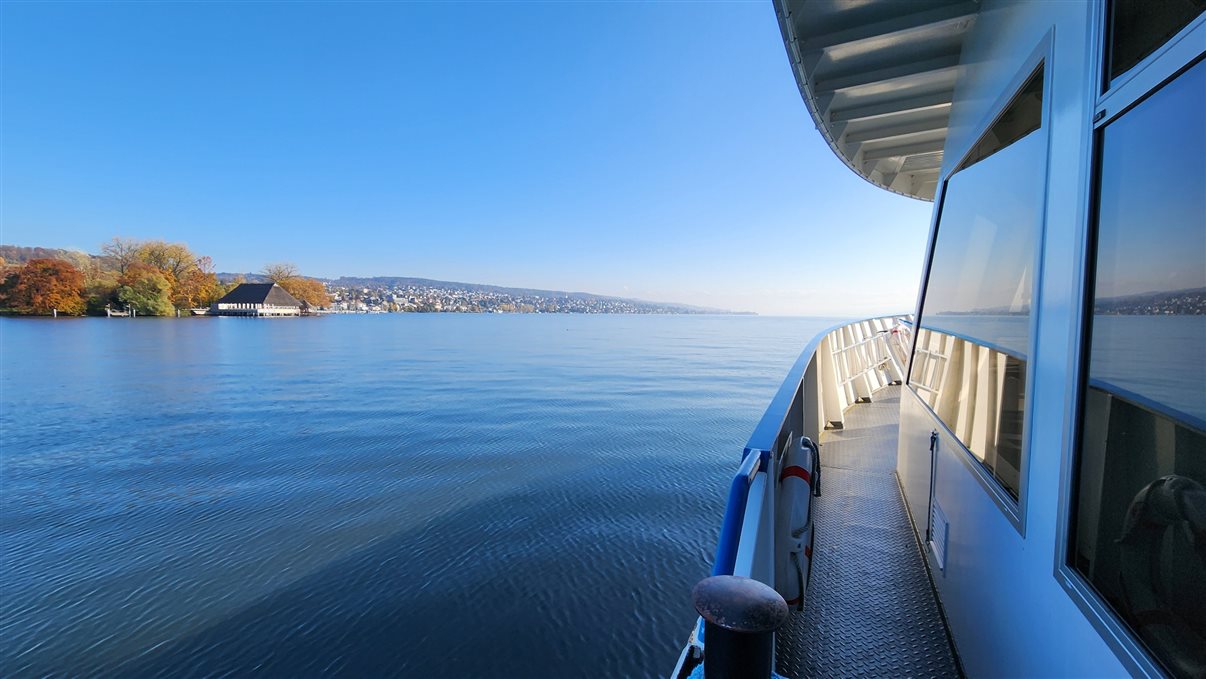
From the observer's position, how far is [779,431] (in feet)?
6.42

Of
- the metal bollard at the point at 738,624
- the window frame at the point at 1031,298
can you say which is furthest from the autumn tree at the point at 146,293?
the window frame at the point at 1031,298

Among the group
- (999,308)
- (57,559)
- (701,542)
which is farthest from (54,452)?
(999,308)

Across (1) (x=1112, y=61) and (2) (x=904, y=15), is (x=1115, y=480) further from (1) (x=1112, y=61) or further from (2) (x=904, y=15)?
(2) (x=904, y=15)

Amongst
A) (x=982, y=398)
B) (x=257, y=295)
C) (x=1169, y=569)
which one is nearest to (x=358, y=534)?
(x=982, y=398)

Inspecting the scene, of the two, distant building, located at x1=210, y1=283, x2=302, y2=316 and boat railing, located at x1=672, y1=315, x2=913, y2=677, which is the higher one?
distant building, located at x1=210, y1=283, x2=302, y2=316

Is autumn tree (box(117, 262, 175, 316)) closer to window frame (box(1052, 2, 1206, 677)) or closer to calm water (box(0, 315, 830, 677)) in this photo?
calm water (box(0, 315, 830, 677))

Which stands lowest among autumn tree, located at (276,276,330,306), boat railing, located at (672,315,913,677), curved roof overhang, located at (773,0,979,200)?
boat railing, located at (672,315,913,677)

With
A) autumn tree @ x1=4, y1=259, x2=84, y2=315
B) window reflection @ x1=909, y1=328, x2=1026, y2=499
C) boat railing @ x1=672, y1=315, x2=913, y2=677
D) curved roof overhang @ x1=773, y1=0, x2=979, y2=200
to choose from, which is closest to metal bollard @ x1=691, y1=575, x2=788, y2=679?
boat railing @ x1=672, y1=315, x2=913, y2=677

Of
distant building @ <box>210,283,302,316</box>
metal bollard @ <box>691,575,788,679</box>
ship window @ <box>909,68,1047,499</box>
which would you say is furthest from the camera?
distant building @ <box>210,283,302,316</box>

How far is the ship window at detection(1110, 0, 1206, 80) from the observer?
2.67ft

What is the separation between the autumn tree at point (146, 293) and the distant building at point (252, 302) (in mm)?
11044

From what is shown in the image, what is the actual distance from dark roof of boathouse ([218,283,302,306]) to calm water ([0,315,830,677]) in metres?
73.7

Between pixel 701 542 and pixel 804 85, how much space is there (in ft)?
13.6

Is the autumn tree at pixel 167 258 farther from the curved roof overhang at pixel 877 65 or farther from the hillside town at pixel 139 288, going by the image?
the curved roof overhang at pixel 877 65
